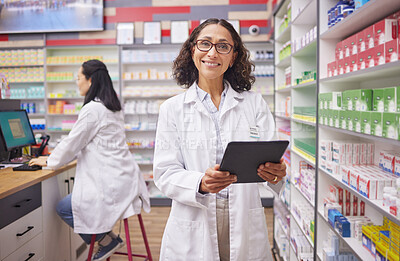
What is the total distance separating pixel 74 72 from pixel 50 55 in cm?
55

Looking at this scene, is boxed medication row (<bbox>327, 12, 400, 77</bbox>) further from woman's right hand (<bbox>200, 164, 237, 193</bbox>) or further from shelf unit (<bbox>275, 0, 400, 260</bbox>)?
woman's right hand (<bbox>200, 164, 237, 193</bbox>)

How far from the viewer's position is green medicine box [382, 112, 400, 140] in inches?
53.8

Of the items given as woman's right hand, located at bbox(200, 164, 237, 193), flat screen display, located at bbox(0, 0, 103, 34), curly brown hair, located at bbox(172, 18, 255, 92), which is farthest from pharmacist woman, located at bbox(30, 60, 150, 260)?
flat screen display, located at bbox(0, 0, 103, 34)

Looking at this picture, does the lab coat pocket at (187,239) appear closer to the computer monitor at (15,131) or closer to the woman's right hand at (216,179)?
the woman's right hand at (216,179)

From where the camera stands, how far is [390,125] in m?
1.41

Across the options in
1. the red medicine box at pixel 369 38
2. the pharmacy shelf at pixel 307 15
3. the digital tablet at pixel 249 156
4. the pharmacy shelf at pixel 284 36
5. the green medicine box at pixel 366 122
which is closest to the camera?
the digital tablet at pixel 249 156

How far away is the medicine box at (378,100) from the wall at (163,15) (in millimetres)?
4537

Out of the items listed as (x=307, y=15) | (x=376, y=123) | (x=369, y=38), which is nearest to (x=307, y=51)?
(x=307, y=15)

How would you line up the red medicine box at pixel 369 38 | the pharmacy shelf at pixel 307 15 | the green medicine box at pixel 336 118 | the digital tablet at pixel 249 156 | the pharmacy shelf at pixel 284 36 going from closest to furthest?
the digital tablet at pixel 249 156, the red medicine box at pixel 369 38, the green medicine box at pixel 336 118, the pharmacy shelf at pixel 307 15, the pharmacy shelf at pixel 284 36

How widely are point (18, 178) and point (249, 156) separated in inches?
72.5

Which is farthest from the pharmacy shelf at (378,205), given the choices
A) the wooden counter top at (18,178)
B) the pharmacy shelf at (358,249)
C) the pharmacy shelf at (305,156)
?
the wooden counter top at (18,178)

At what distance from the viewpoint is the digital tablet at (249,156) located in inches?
50.9

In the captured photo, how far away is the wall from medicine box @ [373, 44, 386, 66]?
4.54m

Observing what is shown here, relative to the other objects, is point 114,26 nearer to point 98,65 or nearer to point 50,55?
point 50,55
